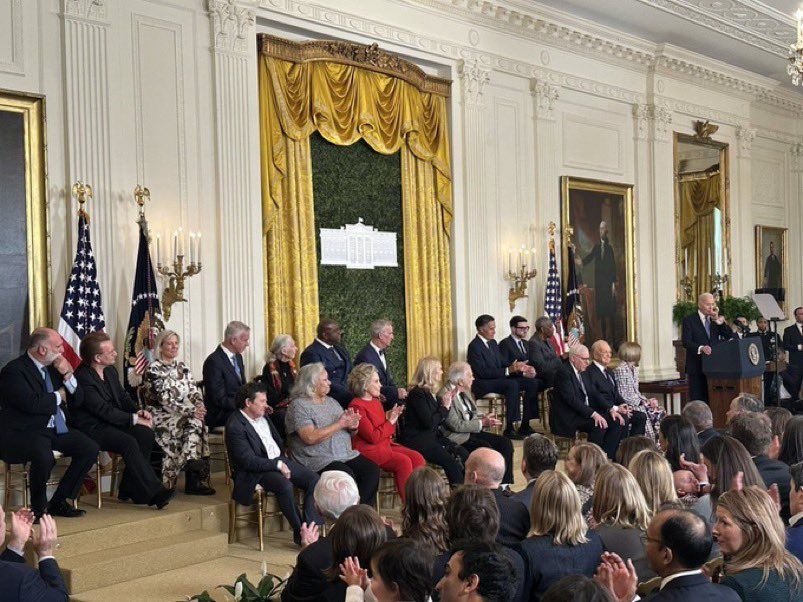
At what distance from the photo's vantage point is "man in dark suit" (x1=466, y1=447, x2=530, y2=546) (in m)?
4.68

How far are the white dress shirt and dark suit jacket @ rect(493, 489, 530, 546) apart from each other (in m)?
2.91

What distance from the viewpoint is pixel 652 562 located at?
3.45 meters

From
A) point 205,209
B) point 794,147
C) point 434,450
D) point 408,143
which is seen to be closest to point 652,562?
point 434,450

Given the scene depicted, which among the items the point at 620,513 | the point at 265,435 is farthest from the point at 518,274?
the point at 620,513

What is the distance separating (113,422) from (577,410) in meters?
5.02

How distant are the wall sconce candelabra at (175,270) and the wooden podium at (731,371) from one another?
6351 mm

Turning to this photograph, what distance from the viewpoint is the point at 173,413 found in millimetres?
7555

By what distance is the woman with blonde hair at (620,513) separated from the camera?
173 inches

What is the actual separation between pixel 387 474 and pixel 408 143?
4.59m

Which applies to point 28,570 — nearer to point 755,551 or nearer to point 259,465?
point 755,551

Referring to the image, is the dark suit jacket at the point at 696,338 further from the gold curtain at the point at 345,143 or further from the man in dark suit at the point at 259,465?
the man in dark suit at the point at 259,465

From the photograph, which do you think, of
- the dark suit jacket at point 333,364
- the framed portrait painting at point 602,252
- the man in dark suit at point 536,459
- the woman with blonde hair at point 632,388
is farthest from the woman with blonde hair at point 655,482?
the framed portrait painting at point 602,252

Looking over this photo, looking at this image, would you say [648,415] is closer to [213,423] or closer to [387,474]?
[387,474]

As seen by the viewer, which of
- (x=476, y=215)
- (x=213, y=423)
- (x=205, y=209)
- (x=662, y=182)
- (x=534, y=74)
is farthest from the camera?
(x=662, y=182)
